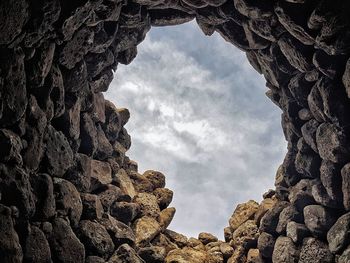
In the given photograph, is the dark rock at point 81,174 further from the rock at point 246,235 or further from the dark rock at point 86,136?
the rock at point 246,235

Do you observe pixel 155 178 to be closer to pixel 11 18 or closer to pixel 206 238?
pixel 206 238

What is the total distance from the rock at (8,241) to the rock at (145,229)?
8.70 metres

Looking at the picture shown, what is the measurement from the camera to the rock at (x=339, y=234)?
548 inches

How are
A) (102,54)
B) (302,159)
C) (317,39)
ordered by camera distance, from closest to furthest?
(317,39) → (102,54) → (302,159)

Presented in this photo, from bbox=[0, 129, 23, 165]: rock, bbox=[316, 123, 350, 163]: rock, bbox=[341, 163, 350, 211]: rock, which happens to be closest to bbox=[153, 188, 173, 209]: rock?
bbox=[316, 123, 350, 163]: rock

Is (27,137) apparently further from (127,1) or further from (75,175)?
(127,1)

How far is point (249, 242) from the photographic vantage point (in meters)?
19.8

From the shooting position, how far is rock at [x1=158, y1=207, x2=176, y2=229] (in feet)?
67.3

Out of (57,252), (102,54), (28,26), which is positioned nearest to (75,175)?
(57,252)

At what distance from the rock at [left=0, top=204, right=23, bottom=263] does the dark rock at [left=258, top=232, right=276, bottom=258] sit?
12082 millimetres

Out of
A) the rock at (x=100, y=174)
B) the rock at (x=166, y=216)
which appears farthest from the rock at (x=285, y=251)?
the rock at (x=100, y=174)

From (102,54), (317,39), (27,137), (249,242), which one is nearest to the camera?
(27,137)

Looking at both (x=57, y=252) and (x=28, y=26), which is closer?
(x=28, y=26)

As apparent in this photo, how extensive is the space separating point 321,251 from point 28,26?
43.8 feet
